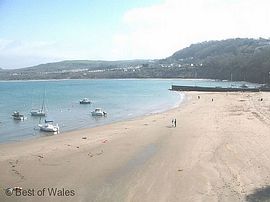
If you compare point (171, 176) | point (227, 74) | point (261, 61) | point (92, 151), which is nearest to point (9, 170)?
point (92, 151)

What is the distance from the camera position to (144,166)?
1744 centimetres

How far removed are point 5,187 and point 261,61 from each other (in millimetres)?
109503

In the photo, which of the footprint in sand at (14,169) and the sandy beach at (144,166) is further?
the footprint in sand at (14,169)

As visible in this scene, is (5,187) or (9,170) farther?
(9,170)

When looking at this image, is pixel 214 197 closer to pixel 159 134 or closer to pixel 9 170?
pixel 9 170

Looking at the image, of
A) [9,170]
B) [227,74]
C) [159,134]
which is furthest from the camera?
[227,74]

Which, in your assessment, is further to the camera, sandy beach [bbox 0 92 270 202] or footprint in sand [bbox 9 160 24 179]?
footprint in sand [bbox 9 160 24 179]

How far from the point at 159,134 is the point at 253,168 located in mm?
11842

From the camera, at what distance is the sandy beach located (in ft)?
43.3

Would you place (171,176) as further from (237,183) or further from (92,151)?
(92,151)

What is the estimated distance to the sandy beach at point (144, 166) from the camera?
43.3 feet

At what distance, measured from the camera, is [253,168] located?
1612 cm

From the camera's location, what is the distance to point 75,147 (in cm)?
2272

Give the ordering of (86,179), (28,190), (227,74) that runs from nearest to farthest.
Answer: (28,190)
(86,179)
(227,74)
